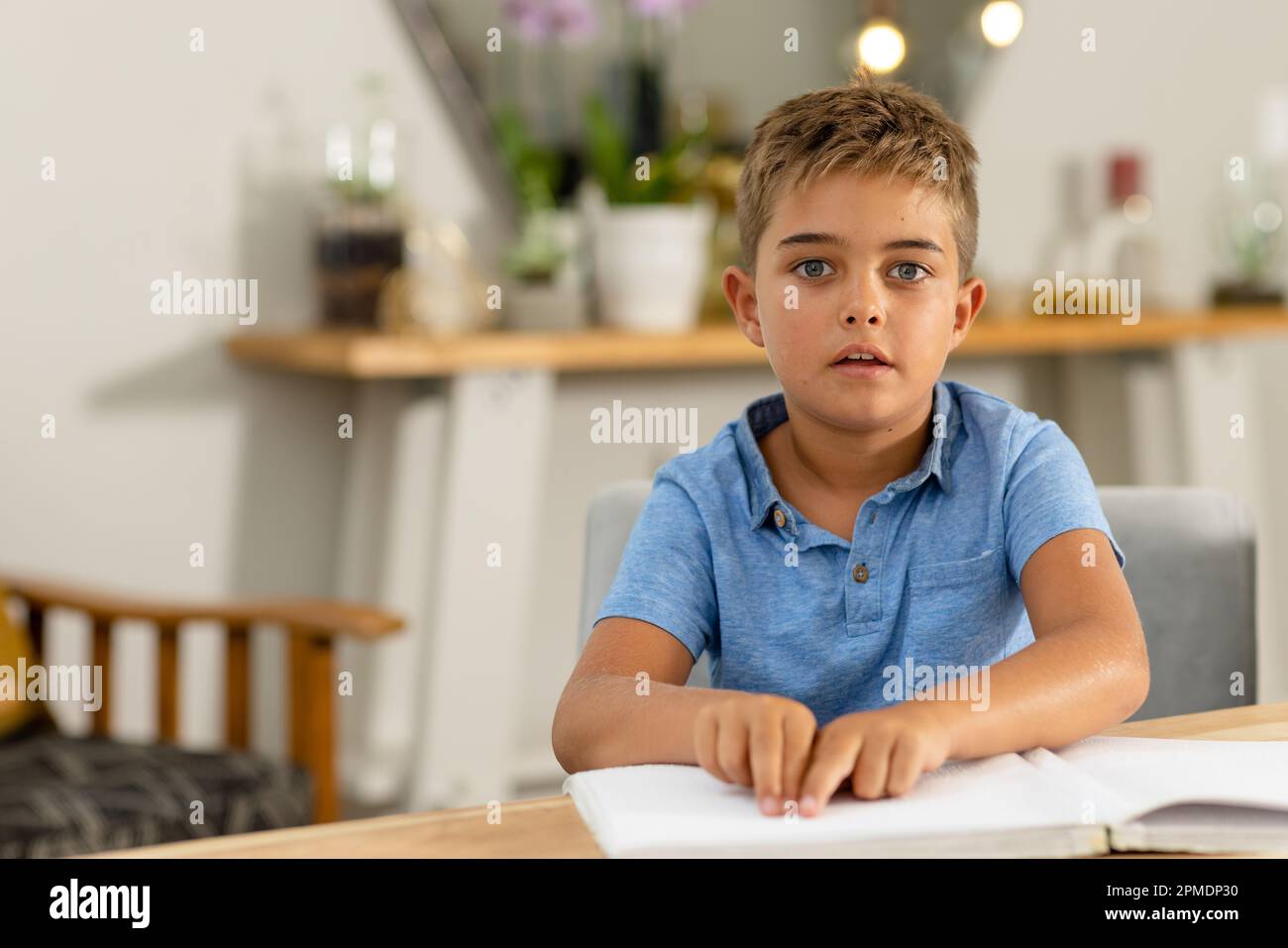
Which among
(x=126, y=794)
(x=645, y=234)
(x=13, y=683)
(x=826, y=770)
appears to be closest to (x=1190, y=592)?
(x=826, y=770)

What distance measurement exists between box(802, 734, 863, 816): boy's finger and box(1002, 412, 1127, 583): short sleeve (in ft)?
1.03

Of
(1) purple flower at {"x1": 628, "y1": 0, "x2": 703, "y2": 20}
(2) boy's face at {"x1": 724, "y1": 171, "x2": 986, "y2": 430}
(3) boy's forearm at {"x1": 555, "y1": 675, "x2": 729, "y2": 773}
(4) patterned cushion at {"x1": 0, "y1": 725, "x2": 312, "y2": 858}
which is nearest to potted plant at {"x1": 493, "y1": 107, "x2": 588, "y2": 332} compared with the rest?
(1) purple flower at {"x1": 628, "y1": 0, "x2": 703, "y2": 20}

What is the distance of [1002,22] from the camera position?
2.74 m

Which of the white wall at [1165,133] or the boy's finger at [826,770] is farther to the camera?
the white wall at [1165,133]

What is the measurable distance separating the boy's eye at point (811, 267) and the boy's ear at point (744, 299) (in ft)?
0.38

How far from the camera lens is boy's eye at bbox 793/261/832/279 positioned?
94cm

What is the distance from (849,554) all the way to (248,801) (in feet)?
3.40

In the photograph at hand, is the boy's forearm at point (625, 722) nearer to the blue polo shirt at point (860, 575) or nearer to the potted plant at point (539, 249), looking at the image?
the blue polo shirt at point (860, 575)

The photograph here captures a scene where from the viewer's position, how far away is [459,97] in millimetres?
2463

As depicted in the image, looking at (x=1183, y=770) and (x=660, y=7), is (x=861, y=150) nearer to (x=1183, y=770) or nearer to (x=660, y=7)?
(x=1183, y=770)

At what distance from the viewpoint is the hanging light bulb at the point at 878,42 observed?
105 inches

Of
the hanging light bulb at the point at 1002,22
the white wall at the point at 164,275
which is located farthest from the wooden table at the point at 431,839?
the hanging light bulb at the point at 1002,22

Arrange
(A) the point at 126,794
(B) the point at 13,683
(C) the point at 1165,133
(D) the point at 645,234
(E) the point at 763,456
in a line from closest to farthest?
1. (E) the point at 763,456
2. (A) the point at 126,794
3. (B) the point at 13,683
4. (D) the point at 645,234
5. (C) the point at 1165,133

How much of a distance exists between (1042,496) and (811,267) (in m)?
0.21
